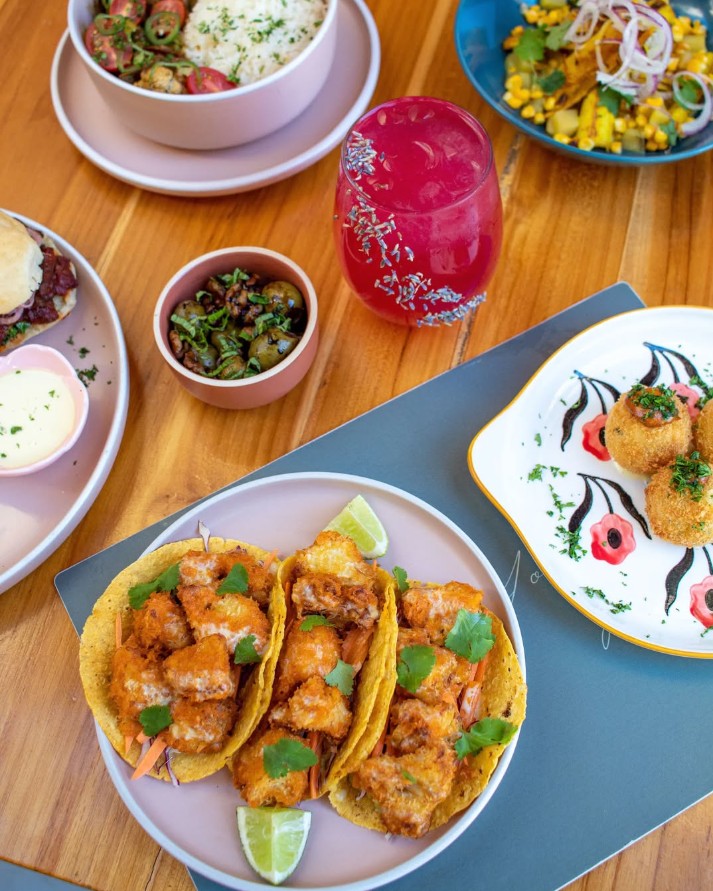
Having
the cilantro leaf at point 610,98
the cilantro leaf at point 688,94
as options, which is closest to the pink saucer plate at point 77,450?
the cilantro leaf at point 610,98

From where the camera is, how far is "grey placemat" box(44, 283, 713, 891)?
5.54 feet

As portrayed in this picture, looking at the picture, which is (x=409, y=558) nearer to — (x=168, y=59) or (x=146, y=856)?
(x=146, y=856)

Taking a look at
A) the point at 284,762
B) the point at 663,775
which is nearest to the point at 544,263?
the point at 663,775

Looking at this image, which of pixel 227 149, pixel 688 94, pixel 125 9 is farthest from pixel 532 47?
pixel 125 9

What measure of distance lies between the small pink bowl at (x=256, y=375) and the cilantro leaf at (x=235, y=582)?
45 centimetres

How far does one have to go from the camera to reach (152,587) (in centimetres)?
172

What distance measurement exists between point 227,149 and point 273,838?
1.80 metres

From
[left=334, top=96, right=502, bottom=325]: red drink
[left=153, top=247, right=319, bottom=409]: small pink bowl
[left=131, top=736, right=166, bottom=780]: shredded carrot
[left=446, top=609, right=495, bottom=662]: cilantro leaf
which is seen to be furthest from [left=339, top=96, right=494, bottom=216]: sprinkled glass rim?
[left=131, top=736, right=166, bottom=780]: shredded carrot

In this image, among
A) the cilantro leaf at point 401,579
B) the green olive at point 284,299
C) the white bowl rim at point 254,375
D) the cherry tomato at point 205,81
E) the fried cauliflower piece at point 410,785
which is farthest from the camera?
the cherry tomato at point 205,81

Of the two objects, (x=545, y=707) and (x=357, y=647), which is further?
(x=545, y=707)

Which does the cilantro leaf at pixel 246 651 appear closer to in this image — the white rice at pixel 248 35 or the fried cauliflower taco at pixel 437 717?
the fried cauliflower taco at pixel 437 717

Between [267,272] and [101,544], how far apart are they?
2.66ft

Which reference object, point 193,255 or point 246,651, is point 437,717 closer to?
point 246,651

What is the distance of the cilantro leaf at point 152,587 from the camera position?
1717 mm
